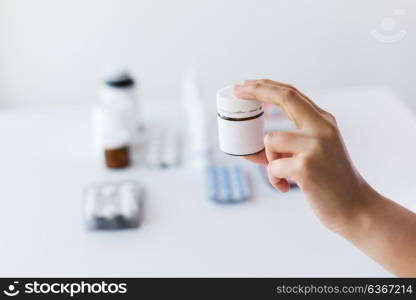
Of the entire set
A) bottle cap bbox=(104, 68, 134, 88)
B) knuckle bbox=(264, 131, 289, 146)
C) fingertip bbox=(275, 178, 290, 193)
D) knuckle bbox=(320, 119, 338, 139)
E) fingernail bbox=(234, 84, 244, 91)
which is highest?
fingernail bbox=(234, 84, 244, 91)

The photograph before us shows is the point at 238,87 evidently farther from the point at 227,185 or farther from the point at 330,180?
the point at 227,185

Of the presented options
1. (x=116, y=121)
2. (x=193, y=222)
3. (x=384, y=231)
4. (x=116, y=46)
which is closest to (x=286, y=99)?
(x=384, y=231)

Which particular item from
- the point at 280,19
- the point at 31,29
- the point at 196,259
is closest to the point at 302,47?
the point at 280,19

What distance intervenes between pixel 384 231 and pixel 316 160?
0.12m

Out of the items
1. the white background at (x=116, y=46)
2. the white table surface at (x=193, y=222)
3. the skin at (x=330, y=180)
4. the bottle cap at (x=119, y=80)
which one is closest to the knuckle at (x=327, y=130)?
the skin at (x=330, y=180)

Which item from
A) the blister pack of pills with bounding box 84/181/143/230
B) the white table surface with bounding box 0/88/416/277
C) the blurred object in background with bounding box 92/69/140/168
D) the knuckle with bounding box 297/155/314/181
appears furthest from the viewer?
the blurred object in background with bounding box 92/69/140/168

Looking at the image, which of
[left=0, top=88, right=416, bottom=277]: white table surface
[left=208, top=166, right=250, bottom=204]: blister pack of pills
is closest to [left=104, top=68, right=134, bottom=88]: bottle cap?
[left=0, top=88, right=416, bottom=277]: white table surface

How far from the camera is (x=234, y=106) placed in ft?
1.99

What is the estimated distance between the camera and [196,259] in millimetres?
914

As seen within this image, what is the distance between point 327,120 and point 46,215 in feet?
2.06

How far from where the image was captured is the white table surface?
873 mm

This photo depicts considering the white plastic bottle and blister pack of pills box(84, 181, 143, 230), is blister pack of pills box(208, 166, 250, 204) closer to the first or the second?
blister pack of pills box(84, 181, 143, 230)

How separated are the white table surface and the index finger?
0.20m

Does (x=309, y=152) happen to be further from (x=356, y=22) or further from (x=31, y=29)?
(x=31, y=29)
